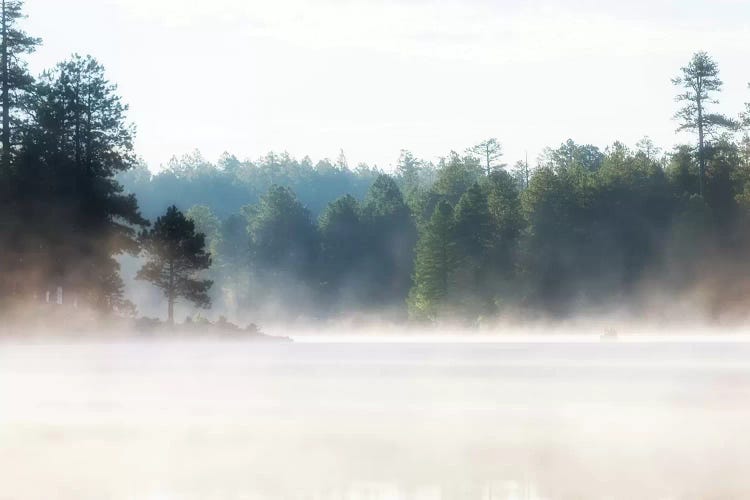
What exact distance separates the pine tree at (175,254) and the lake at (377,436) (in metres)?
47.1

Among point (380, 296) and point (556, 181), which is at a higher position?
point (556, 181)

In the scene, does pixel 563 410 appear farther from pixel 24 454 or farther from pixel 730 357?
pixel 730 357

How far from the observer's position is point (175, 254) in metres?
83.3

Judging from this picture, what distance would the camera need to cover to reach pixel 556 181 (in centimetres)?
12031

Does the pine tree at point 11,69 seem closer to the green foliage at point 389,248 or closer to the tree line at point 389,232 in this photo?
the tree line at point 389,232

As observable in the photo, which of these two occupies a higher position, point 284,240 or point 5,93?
point 5,93

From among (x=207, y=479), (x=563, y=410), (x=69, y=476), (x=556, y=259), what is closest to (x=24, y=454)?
(x=69, y=476)

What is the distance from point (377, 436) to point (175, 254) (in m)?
66.2

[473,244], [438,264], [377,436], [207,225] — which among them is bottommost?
[377,436]

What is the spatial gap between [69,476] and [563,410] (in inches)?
437

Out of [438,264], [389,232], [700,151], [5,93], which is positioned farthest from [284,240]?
[5,93]

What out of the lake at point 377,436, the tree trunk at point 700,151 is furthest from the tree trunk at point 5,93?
the tree trunk at point 700,151

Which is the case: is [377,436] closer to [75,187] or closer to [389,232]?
[75,187]

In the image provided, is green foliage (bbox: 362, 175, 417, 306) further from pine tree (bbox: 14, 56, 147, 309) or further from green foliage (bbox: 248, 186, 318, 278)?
pine tree (bbox: 14, 56, 147, 309)
